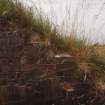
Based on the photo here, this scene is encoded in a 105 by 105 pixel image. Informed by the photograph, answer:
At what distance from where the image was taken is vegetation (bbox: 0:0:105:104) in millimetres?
5121

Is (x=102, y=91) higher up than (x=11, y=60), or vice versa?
(x=11, y=60)

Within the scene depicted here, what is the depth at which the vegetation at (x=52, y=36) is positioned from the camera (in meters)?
→ 5.12

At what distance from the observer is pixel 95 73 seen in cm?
544

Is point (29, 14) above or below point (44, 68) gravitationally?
above

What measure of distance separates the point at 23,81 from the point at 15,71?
174 mm

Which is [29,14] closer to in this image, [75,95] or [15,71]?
[15,71]

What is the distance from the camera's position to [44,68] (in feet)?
16.5

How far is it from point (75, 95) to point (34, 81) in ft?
2.17

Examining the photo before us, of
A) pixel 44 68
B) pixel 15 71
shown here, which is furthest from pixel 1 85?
pixel 44 68

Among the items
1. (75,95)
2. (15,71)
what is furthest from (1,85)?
(75,95)

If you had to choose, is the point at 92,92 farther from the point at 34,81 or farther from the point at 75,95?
the point at 34,81

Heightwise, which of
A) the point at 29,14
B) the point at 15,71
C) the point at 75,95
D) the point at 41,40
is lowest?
the point at 75,95

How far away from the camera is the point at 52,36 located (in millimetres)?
5332

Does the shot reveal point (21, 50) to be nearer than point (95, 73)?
Yes
